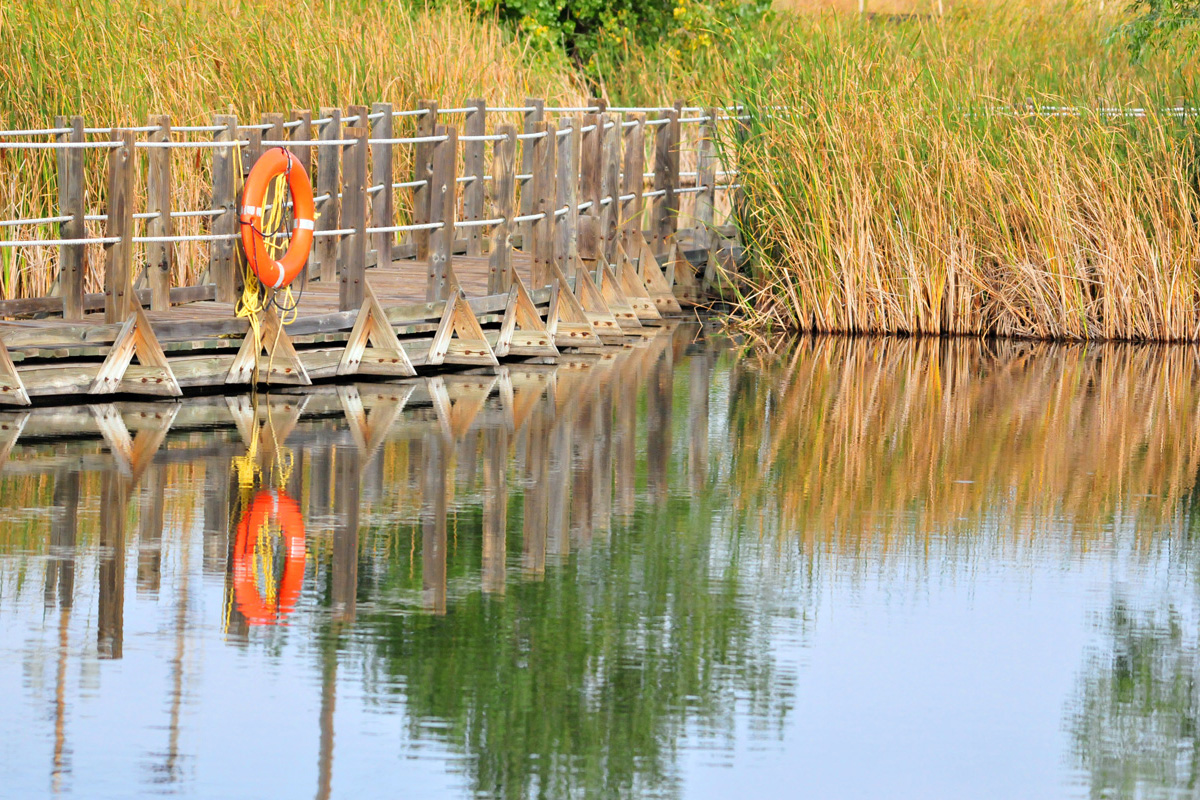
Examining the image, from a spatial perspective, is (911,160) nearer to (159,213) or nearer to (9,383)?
(159,213)

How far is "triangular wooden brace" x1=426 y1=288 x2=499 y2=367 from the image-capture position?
14.4 metres

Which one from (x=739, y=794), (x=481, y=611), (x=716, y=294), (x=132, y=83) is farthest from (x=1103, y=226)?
(x=739, y=794)

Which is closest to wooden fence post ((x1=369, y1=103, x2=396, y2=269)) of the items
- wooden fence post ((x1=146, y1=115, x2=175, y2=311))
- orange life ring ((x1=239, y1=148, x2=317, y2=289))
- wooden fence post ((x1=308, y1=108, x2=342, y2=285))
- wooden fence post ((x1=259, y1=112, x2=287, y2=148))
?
wooden fence post ((x1=308, y1=108, x2=342, y2=285))

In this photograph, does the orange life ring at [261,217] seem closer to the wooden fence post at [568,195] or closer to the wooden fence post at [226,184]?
the wooden fence post at [226,184]

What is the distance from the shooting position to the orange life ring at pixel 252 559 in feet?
25.4

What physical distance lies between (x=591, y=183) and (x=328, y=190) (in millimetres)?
3369

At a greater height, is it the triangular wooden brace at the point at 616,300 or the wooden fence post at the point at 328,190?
the wooden fence post at the point at 328,190

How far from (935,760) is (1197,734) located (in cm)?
103

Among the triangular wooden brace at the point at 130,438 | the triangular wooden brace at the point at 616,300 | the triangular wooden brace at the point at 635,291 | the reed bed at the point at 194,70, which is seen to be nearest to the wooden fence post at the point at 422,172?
the reed bed at the point at 194,70

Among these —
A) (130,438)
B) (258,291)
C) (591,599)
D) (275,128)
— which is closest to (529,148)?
(275,128)

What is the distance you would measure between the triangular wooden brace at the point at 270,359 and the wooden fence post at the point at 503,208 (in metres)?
2.45

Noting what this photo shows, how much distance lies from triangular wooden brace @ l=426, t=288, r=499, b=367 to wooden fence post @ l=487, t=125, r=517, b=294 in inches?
27.8

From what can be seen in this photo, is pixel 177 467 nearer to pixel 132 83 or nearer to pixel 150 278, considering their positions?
pixel 150 278

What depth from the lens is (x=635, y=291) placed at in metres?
18.2
